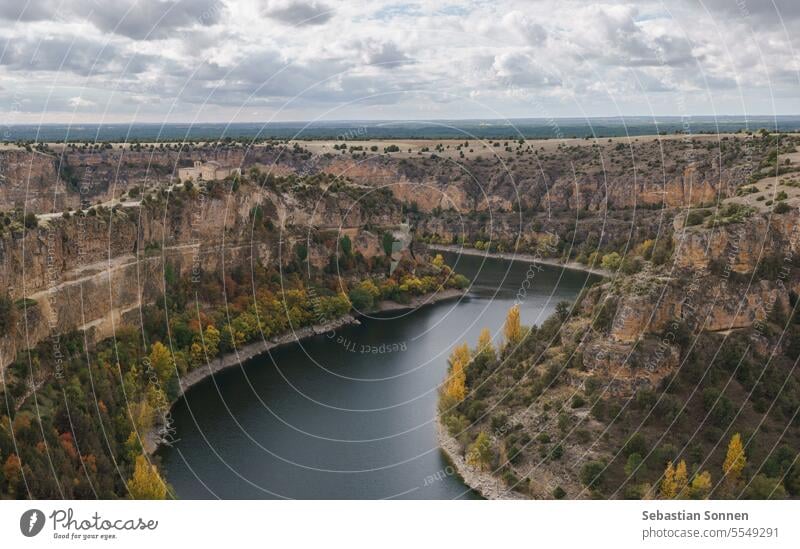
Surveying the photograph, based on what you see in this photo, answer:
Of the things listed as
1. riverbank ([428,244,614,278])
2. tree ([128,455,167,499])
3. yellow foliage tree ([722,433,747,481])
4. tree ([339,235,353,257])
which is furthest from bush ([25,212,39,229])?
riverbank ([428,244,614,278])

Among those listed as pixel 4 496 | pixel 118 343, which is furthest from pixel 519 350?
pixel 4 496

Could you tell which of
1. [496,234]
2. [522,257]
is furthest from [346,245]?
[496,234]

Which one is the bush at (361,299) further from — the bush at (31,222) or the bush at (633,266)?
the bush at (31,222)

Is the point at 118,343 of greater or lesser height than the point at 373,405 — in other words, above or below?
above

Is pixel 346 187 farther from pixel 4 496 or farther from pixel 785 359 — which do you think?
pixel 4 496

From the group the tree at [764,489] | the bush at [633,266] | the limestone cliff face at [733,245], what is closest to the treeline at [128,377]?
the tree at [764,489]

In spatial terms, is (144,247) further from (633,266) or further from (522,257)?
(522,257)

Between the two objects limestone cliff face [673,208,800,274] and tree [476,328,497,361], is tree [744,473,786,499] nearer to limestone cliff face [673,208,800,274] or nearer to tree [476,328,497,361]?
limestone cliff face [673,208,800,274]

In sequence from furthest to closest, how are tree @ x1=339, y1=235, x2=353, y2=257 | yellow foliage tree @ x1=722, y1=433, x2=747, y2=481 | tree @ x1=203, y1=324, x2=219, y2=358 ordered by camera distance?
tree @ x1=339, y1=235, x2=353, y2=257 < tree @ x1=203, y1=324, x2=219, y2=358 < yellow foliage tree @ x1=722, y1=433, x2=747, y2=481
